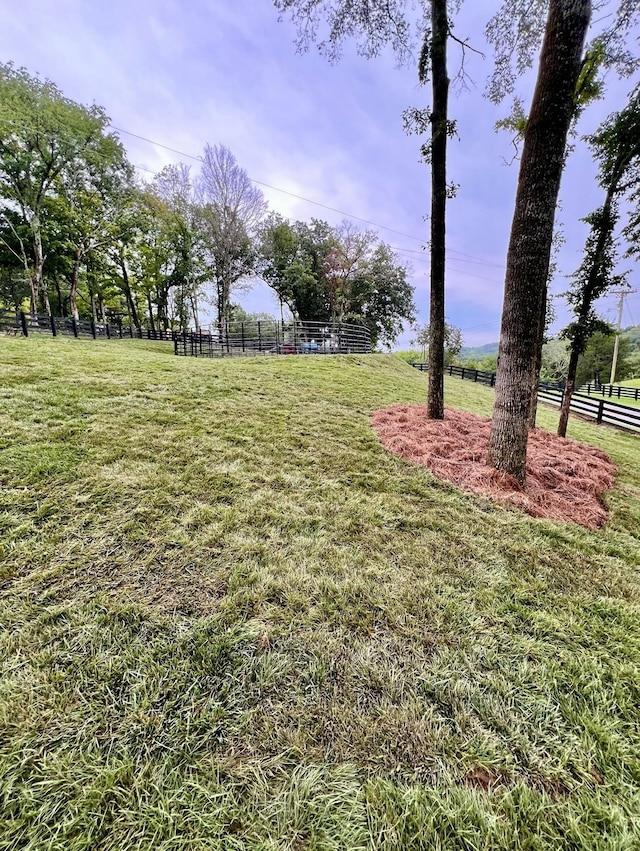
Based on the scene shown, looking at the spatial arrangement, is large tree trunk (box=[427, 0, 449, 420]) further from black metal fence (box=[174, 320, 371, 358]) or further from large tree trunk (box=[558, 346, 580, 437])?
black metal fence (box=[174, 320, 371, 358])

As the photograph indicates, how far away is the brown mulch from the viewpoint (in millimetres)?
3232

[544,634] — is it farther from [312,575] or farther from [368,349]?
[368,349]

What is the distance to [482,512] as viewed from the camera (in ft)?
9.86

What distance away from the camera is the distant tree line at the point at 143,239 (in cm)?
1688

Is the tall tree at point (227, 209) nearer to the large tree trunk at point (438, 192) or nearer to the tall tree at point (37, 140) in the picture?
the tall tree at point (37, 140)

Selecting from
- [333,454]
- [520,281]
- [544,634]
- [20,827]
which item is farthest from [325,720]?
[520,281]

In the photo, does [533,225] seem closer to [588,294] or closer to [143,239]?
[588,294]

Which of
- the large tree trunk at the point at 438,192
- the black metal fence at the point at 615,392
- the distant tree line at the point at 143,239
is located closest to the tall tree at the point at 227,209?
the distant tree line at the point at 143,239

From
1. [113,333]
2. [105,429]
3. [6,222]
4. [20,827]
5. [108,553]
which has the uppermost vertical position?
[6,222]

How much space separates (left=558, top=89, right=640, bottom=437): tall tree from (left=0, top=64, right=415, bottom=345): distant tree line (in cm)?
1616

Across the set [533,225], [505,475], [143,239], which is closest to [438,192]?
[533,225]

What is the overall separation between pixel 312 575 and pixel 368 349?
55.2 ft

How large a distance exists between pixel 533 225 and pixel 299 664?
4467 millimetres

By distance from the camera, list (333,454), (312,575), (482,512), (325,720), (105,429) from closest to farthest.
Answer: (325,720) → (312,575) → (482,512) → (105,429) → (333,454)
